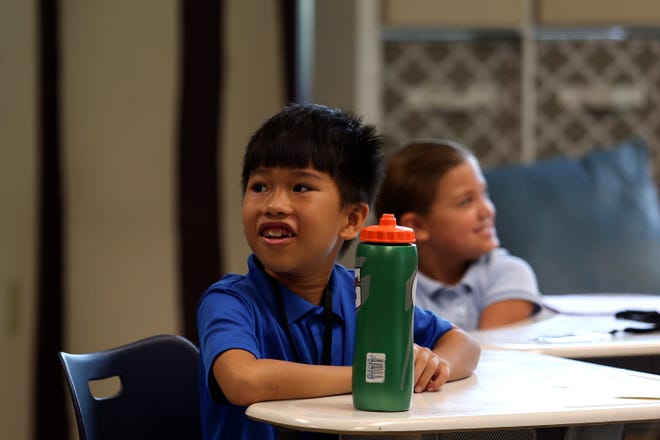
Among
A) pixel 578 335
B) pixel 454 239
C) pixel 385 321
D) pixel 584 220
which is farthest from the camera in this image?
pixel 584 220

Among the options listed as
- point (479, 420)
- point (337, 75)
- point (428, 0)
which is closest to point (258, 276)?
point (479, 420)

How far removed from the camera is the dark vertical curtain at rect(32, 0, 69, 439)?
3365mm

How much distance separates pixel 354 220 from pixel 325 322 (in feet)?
0.56

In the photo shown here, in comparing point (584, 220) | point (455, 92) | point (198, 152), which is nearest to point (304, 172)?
point (584, 220)

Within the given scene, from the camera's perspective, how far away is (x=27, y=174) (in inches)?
131

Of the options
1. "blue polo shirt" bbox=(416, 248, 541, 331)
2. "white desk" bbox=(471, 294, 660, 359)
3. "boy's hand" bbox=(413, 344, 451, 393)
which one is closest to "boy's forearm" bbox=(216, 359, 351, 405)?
"boy's hand" bbox=(413, 344, 451, 393)

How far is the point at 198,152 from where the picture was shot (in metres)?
3.48

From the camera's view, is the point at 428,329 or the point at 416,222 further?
the point at 416,222

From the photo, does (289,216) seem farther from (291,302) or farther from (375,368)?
(375,368)

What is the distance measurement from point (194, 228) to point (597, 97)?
150 cm

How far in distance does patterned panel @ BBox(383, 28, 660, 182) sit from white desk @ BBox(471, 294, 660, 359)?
136cm

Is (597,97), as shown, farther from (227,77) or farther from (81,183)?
(81,183)

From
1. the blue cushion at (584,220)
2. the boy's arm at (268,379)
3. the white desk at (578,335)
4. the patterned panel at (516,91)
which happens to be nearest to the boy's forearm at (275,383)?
the boy's arm at (268,379)

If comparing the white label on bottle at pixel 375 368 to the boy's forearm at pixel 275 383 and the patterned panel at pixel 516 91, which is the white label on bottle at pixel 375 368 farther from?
the patterned panel at pixel 516 91
